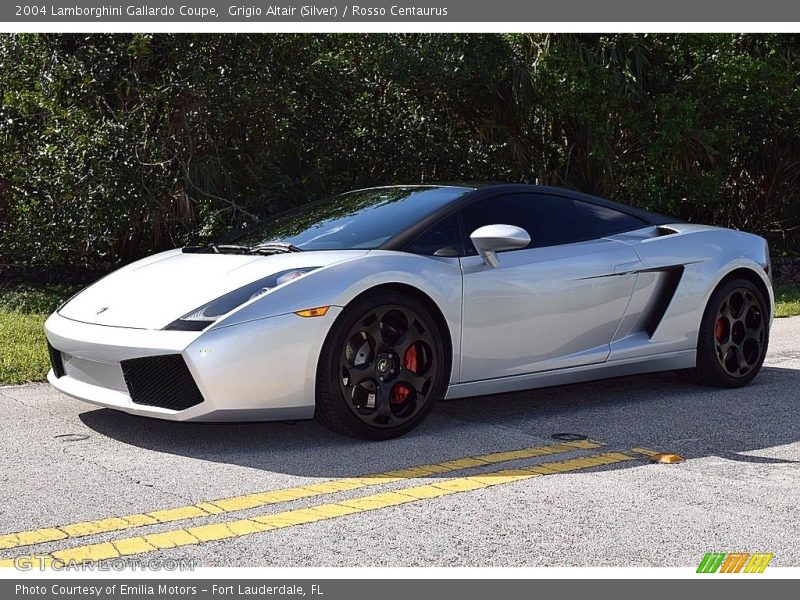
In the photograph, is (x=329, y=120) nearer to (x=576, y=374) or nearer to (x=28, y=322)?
(x=28, y=322)

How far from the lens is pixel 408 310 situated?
5531 mm

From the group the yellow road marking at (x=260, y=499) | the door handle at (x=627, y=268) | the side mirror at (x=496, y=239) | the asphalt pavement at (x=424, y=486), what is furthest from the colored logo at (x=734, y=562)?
the door handle at (x=627, y=268)

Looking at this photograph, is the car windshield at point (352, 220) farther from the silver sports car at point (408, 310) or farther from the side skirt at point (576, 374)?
the side skirt at point (576, 374)

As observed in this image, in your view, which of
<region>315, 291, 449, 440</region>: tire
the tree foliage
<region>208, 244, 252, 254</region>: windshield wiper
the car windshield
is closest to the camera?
<region>315, 291, 449, 440</region>: tire

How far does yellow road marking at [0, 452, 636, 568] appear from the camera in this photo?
3.84 meters

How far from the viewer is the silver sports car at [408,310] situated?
5.18m

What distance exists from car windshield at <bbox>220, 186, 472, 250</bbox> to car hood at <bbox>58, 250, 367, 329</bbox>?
26 centimetres

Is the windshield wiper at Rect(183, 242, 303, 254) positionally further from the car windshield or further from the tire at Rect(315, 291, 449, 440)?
the tire at Rect(315, 291, 449, 440)

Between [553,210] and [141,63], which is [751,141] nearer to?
[141,63]

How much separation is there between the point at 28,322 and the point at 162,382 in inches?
221

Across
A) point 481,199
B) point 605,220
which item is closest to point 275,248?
point 481,199

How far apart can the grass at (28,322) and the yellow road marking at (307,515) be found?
3.48 metres

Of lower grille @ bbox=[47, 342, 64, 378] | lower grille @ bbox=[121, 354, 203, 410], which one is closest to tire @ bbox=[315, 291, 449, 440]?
lower grille @ bbox=[121, 354, 203, 410]
